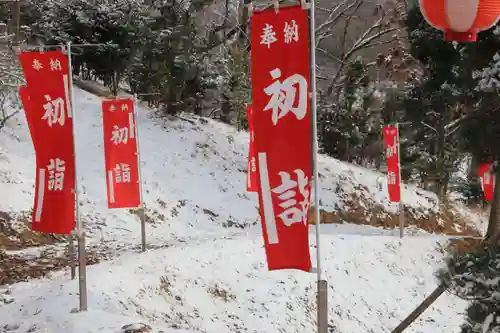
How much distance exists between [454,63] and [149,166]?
8.91 meters

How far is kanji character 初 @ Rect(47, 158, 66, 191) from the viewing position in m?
7.50

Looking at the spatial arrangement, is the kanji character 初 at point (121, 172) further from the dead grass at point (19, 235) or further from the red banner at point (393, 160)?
the red banner at point (393, 160)

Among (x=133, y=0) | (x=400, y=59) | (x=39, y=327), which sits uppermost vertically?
(x=133, y=0)

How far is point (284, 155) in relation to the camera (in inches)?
219

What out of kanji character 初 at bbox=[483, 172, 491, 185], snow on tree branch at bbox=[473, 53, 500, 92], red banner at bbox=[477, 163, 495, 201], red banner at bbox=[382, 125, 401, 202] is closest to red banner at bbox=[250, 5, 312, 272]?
snow on tree branch at bbox=[473, 53, 500, 92]

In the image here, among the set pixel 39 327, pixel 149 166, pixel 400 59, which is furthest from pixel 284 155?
pixel 400 59

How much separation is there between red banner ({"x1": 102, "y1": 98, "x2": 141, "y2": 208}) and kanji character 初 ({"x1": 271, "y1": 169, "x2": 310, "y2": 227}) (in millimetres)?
5698

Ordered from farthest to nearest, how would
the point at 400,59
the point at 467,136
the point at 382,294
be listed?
1. the point at 400,59
2. the point at 382,294
3. the point at 467,136

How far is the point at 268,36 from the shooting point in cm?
552

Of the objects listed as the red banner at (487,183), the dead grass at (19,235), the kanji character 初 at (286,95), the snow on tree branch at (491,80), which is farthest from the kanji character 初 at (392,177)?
the kanji character 初 at (286,95)

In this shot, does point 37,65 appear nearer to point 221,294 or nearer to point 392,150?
point 221,294

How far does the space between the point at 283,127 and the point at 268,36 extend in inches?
33.2

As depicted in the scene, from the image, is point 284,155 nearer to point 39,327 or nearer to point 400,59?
point 39,327

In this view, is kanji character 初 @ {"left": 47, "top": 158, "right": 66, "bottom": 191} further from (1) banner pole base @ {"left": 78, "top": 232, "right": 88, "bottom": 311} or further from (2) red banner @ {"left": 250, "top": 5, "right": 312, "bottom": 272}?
(2) red banner @ {"left": 250, "top": 5, "right": 312, "bottom": 272}
